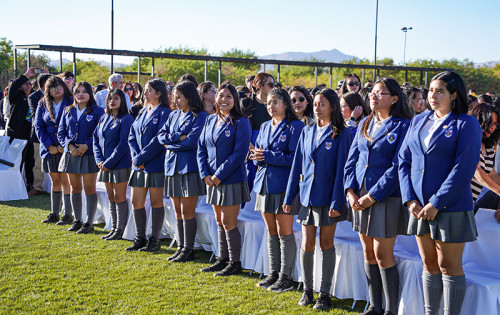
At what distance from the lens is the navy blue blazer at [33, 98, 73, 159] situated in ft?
21.6

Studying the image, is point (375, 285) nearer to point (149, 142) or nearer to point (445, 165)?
point (445, 165)

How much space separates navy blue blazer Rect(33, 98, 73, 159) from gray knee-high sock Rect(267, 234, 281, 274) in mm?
3437

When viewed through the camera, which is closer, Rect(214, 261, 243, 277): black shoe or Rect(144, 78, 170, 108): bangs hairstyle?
Rect(214, 261, 243, 277): black shoe

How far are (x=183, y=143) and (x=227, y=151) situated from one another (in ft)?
1.85

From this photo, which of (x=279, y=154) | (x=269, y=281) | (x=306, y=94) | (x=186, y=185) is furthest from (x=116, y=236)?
(x=306, y=94)

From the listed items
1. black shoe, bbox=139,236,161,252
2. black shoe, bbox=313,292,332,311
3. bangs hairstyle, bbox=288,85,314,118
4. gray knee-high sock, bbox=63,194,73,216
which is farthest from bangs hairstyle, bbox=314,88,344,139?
gray knee-high sock, bbox=63,194,73,216

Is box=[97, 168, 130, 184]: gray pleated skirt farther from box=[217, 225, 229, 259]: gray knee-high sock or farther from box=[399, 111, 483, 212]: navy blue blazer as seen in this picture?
box=[399, 111, 483, 212]: navy blue blazer

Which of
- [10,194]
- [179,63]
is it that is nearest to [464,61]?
[179,63]

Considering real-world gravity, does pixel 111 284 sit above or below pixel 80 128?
below

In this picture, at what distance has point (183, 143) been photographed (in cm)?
503

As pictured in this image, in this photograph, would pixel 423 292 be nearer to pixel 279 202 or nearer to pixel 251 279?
pixel 279 202

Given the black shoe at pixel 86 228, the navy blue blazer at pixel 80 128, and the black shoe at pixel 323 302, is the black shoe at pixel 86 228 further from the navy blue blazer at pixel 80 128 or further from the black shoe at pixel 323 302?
the black shoe at pixel 323 302

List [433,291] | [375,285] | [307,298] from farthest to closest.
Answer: [307,298], [375,285], [433,291]

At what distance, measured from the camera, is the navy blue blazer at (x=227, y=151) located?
4.62m
